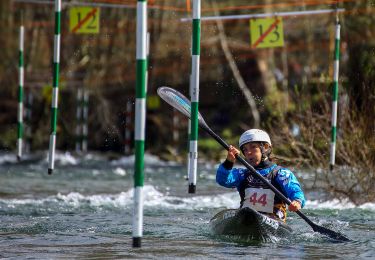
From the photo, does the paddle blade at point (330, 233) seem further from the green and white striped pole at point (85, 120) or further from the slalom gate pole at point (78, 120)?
the slalom gate pole at point (78, 120)

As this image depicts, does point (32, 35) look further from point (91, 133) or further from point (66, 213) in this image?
point (66, 213)

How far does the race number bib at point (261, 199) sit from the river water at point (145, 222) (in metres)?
0.37

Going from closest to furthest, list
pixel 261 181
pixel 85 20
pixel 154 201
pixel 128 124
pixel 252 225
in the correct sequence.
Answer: pixel 252 225, pixel 261 181, pixel 154 201, pixel 85 20, pixel 128 124

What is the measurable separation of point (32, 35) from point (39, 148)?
2693mm

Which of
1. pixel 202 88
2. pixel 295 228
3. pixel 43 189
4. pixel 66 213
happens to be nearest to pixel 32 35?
pixel 202 88

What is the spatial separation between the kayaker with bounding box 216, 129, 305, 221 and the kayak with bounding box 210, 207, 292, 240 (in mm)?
324

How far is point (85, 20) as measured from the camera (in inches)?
567

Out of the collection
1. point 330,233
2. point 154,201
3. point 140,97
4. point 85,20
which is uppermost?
point 85,20

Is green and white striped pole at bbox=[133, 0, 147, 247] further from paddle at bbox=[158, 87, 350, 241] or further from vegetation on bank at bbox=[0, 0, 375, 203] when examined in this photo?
vegetation on bank at bbox=[0, 0, 375, 203]

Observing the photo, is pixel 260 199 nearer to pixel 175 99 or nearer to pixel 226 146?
pixel 226 146

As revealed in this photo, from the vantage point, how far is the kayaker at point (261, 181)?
29.1ft

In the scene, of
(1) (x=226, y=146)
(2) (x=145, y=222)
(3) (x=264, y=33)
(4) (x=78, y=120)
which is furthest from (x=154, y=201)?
(4) (x=78, y=120)

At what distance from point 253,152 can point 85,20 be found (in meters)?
6.05

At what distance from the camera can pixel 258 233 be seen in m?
8.48
